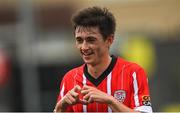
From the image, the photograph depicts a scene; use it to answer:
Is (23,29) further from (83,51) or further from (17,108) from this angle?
(83,51)

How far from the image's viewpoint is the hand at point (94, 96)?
200 inches

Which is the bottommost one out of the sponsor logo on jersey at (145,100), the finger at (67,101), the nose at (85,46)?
the sponsor logo on jersey at (145,100)

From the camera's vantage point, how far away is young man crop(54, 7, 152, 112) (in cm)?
536

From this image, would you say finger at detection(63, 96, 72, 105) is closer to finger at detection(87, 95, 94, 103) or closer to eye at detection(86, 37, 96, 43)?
finger at detection(87, 95, 94, 103)

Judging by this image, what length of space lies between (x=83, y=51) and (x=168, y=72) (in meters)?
6.02

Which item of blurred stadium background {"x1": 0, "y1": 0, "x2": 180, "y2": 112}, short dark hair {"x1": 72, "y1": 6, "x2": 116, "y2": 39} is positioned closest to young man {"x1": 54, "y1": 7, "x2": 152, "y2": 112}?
short dark hair {"x1": 72, "y1": 6, "x2": 116, "y2": 39}

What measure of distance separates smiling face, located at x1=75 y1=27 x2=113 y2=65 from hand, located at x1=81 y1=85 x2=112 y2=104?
32 cm

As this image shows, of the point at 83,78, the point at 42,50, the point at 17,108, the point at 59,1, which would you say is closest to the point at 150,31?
the point at 42,50

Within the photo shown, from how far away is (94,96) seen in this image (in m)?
5.07

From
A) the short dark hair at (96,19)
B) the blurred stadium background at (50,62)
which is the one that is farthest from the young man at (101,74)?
the blurred stadium background at (50,62)

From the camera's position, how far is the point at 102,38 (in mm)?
5453

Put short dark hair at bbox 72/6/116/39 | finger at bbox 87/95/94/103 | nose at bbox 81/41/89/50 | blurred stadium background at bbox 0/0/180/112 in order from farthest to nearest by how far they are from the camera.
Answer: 1. blurred stadium background at bbox 0/0/180/112
2. short dark hair at bbox 72/6/116/39
3. nose at bbox 81/41/89/50
4. finger at bbox 87/95/94/103

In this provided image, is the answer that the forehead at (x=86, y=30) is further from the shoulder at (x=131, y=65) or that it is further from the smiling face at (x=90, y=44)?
the shoulder at (x=131, y=65)

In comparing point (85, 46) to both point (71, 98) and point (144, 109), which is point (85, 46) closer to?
point (71, 98)
